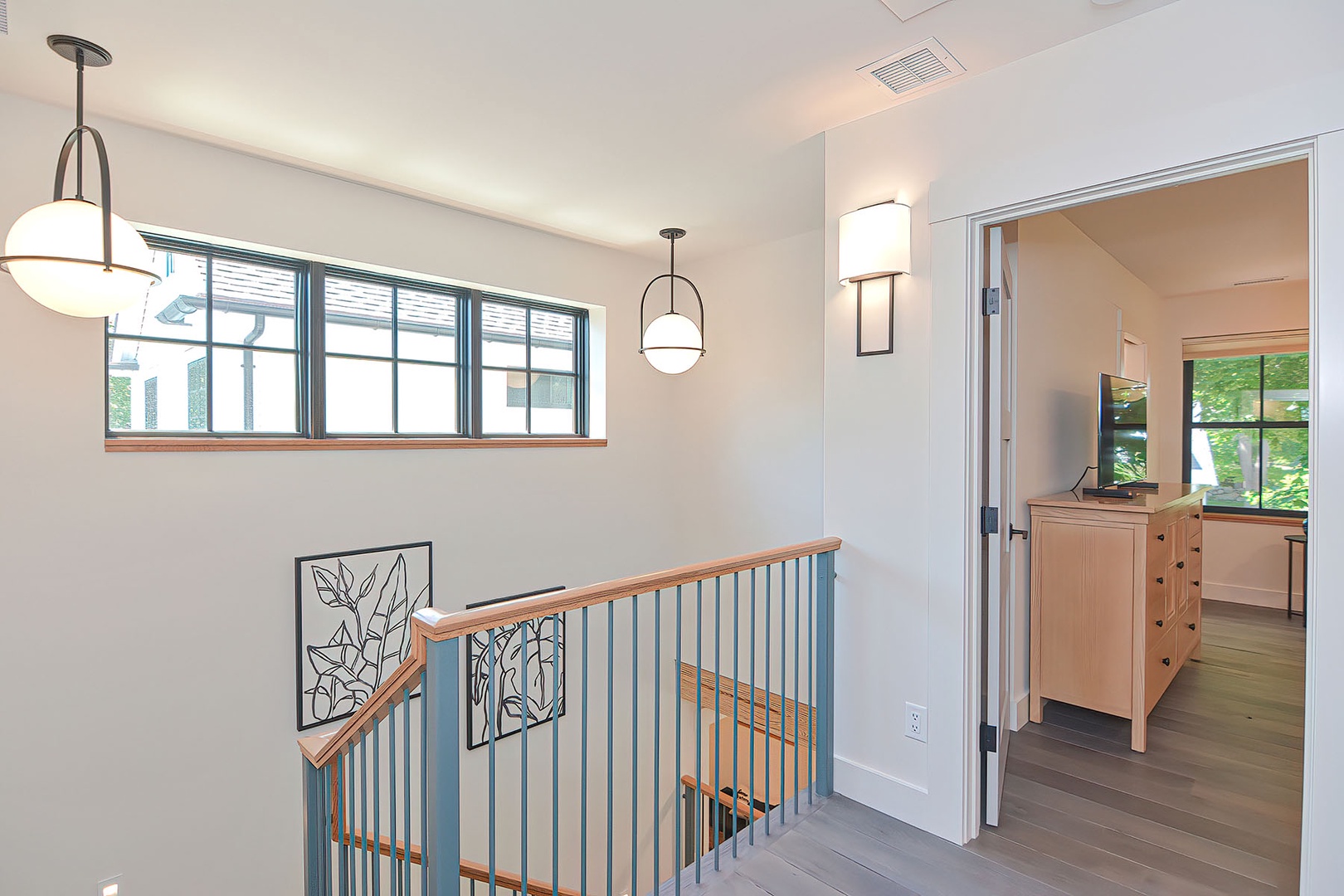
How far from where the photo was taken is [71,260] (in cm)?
187

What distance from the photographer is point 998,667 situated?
234 centimetres

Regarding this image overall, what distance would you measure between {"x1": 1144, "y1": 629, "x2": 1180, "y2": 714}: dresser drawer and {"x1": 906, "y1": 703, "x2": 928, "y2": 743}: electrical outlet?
1.30 m

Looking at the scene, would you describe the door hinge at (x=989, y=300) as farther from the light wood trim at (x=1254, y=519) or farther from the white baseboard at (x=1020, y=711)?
the light wood trim at (x=1254, y=519)

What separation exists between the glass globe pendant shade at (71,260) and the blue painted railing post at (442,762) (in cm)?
150

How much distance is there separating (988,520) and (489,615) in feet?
5.54

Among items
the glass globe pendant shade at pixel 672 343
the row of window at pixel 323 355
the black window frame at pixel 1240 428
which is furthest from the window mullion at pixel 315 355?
the black window frame at pixel 1240 428

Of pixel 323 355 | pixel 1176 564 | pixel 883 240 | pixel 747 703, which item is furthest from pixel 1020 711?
pixel 323 355

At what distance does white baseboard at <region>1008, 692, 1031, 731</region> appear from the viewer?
3078 mm

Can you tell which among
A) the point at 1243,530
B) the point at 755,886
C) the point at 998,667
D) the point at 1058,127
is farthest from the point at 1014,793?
the point at 1243,530

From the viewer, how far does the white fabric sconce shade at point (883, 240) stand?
2.29 m

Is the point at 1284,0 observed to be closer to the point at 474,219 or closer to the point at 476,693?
the point at 474,219

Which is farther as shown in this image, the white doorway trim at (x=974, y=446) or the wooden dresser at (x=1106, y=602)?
the wooden dresser at (x=1106, y=602)

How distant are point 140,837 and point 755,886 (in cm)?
235

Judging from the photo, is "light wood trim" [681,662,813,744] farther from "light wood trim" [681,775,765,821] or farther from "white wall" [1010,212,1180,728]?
"white wall" [1010,212,1180,728]
